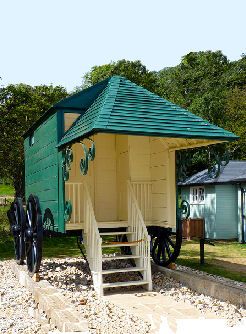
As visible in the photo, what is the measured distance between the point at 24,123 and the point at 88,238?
19213 mm

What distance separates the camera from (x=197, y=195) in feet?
70.6

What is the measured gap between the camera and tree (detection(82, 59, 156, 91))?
111 feet

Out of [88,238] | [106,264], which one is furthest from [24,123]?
[88,238]

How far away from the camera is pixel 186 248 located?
16.5 metres

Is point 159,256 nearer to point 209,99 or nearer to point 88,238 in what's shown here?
point 88,238

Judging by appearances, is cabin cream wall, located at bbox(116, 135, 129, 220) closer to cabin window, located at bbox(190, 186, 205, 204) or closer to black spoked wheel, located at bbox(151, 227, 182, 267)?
black spoked wheel, located at bbox(151, 227, 182, 267)

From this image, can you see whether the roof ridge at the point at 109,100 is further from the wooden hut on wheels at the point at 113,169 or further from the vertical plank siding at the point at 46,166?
the vertical plank siding at the point at 46,166

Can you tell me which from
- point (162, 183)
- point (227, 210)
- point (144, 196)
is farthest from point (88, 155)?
point (227, 210)

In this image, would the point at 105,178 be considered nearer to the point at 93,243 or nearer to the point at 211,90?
the point at 93,243

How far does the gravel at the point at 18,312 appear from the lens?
644 centimetres

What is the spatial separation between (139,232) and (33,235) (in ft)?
7.44

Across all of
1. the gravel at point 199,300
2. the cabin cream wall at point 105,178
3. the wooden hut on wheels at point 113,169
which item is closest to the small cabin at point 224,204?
the wooden hut on wheels at point 113,169

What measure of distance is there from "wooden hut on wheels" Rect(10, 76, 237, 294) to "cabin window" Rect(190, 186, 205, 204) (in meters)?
10.1

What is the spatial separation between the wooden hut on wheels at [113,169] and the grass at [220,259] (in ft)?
5.07
